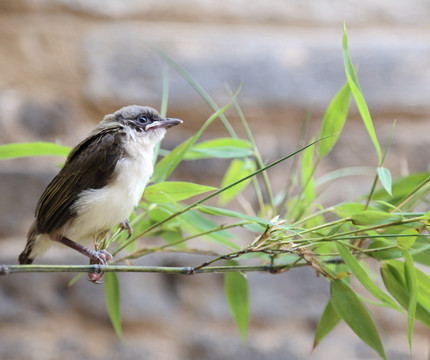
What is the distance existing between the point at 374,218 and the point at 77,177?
334 mm

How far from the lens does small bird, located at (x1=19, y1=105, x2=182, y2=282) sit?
0.64 m

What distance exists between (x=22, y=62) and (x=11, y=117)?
0.38ft

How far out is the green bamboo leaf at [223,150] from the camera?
2.12 ft

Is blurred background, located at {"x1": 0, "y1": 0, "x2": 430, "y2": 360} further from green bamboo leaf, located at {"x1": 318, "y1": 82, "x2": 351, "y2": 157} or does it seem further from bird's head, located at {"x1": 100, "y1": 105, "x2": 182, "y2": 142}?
green bamboo leaf, located at {"x1": 318, "y1": 82, "x2": 351, "y2": 157}

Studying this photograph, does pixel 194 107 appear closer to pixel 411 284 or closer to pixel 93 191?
pixel 93 191

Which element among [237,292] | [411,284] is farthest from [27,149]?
[411,284]

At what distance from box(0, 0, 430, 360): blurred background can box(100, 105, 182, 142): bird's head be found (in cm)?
33

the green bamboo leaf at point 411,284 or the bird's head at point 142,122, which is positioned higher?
the bird's head at point 142,122

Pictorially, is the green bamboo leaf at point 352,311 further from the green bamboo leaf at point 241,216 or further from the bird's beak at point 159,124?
the bird's beak at point 159,124

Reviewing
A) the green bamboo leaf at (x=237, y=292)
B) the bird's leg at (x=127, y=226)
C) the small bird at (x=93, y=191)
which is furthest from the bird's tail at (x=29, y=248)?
the green bamboo leaf at (x=237, y=292)

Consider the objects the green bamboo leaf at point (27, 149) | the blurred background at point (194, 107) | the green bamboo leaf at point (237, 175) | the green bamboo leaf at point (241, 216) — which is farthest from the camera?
the blurred background at point (194, 107)

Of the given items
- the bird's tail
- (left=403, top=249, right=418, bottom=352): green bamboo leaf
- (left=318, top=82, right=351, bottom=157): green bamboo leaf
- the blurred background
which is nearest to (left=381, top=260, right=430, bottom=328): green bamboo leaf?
(left=403, top=249, right=418, bottom=352): green bamboo leaf

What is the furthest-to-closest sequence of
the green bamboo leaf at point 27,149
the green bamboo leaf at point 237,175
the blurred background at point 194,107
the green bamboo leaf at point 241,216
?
1. the blurred background at point 194,107
2. the green bamboo leaf at point 237,175
3. the green bamboo leaf at point 27,149
4. the green bamboo leaf at point 241,216

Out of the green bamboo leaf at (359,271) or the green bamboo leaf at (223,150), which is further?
the green bamboo leaf at (223,150)
